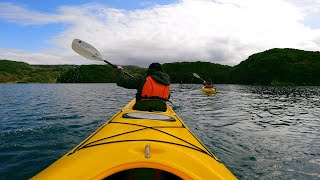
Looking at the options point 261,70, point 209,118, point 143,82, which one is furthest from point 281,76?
point 143,82

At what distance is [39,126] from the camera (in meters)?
12.8

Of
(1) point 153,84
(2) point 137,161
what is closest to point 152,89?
(1) point 153,84

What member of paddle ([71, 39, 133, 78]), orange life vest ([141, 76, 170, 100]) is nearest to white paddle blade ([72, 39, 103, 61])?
paddle ([71, 39, 133, 78])

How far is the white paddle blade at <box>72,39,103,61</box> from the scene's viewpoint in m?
12.7

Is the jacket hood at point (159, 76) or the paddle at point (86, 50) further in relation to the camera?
the paddle at point (86, 50)

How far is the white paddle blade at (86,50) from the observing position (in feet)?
41.7

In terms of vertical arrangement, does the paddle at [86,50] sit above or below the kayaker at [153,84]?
above

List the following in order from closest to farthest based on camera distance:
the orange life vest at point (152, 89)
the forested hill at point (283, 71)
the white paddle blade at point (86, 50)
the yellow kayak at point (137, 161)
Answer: the yellow kayak at point (137, 161), the orange life vest at point (152, 89), the white paddle blade at point (86, 50), the forested hill at point (283, 71)

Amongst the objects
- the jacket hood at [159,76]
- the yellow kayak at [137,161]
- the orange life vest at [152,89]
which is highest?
the jacket hood at [159,76]

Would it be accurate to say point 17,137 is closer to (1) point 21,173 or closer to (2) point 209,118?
(1) point 21,173

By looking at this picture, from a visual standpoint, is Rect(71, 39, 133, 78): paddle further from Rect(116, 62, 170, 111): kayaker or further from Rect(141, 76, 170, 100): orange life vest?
Rect(141, 76, 170, 100): orange life vest

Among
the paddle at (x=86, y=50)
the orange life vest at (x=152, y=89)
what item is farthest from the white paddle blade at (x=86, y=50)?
the orange life vest at (x=152, y=89)

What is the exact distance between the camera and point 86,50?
1290cm

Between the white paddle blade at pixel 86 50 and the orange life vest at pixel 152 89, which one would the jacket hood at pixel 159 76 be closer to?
the orange life vest at pixel 152 89
